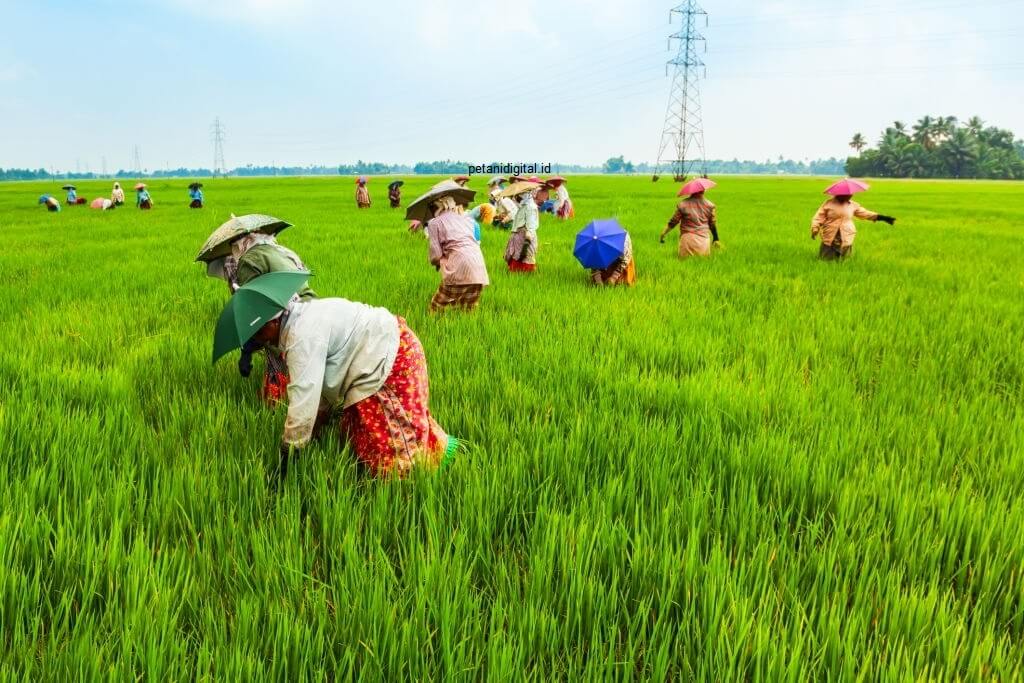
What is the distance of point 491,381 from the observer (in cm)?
292

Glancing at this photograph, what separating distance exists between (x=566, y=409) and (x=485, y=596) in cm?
124

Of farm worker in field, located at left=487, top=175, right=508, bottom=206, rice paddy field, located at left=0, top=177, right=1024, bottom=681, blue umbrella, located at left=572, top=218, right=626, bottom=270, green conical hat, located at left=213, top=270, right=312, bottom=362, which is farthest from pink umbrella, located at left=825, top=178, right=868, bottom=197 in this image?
green conical hat, located at left=213, top=270, right=312, bottom=362

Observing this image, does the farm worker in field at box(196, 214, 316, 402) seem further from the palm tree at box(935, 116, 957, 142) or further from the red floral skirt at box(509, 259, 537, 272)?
the palm tree at box(935, 116, 957, 142)

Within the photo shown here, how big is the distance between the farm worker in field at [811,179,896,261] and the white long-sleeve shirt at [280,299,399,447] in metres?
6.46

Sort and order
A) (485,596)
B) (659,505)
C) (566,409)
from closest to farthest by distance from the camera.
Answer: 1. (485,596)
2. (659,505)
3. (566,409)

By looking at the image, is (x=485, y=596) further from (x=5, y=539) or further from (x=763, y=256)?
Result: (x=763, y=256)

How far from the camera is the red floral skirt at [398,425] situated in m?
1.98

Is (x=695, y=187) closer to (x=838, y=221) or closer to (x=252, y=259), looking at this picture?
(x=838, y=221)

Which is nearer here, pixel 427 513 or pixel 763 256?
pixel 427 513

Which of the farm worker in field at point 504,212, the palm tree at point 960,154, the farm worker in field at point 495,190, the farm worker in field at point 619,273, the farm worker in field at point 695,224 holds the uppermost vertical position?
the palm tree at point 960,154

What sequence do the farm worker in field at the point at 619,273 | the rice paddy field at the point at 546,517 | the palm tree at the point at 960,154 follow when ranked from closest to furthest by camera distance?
1. the rice paddy field at the point at 546,517
2. the farm worker in field at the point at 619,273
3. the palm tree at the point at 960,154

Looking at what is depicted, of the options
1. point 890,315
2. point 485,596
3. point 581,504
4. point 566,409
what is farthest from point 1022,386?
point 485,596

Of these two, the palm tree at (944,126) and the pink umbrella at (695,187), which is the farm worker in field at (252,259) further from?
the palm tree at (944,126)

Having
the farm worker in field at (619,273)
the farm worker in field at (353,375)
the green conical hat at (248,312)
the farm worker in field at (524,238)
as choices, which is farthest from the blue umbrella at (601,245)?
the green conical hat at (248,312)
